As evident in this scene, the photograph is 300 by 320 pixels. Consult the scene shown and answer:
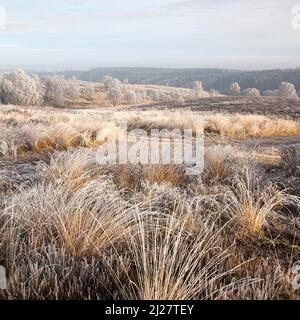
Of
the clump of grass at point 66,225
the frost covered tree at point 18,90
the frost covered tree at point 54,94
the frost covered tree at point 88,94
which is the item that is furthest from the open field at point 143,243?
the frost covered tree at point 88,94

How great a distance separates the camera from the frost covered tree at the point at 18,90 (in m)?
51.4

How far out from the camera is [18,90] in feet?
171

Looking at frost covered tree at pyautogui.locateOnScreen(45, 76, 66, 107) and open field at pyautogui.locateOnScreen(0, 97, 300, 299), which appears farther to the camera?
frost covered tree at pyautogui.locateOnScreen(45, 76, 66, 107)

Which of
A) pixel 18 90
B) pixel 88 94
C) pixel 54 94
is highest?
pixel 18 90

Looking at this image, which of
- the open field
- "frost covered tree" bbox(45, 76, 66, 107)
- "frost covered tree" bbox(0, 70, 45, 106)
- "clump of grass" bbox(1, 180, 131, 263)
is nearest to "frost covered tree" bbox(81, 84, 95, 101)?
"frost covered tree" bbox(45, 76, 66, 107)

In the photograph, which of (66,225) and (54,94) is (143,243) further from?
(54,94)

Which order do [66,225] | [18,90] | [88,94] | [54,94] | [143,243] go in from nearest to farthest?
1. [143,243]
2. [66,225]
3. [18,90]
4. [54,94]
5. [88,94]

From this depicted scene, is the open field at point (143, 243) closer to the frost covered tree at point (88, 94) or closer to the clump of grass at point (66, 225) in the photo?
the clump of grass at point (66, 225)

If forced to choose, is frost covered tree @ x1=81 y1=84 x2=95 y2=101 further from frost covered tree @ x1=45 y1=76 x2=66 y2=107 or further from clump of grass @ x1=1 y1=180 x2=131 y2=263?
clump of grass @ x1=1 y1=180 x2=131 y2=263

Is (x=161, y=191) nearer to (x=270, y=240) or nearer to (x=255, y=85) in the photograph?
(x=270, y=240)

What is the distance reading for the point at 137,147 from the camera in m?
7.42

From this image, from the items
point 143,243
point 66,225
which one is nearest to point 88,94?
point 66,225

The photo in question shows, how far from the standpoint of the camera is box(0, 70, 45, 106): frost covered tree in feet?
→ 169
